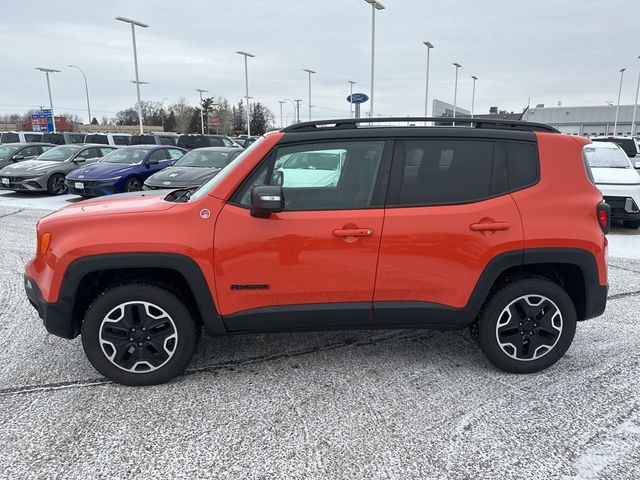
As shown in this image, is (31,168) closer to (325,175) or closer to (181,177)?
(181,177)

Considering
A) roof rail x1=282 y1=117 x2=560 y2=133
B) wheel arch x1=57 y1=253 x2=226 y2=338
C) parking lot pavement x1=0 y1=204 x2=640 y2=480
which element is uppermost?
roof rail x1=282 y1=117 x2=560 y2=133

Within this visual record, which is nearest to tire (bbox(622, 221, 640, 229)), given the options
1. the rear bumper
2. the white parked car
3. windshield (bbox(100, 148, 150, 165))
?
the white parked car

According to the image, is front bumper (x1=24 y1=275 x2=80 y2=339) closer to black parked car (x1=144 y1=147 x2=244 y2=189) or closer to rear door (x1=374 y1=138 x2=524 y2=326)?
rear door (x1=374 y1=138 x2=524 y2=326)

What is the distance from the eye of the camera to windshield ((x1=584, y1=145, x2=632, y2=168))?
9.66 metres

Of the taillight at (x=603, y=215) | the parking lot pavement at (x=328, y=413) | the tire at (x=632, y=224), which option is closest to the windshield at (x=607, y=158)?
the tire at (x=632, y=224)

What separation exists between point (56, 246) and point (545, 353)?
3.47 meters

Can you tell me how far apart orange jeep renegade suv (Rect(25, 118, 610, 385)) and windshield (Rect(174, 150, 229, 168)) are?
874 cm

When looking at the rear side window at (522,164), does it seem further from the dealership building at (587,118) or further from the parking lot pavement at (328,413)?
the dealership building at (587,118)

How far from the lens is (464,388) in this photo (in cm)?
335

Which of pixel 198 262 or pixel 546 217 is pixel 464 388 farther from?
pixel 198 262

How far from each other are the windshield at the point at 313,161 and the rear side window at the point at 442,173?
44cm

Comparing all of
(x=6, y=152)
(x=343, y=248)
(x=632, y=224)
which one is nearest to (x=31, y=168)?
(x=6, y=152)

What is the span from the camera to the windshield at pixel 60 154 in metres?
14.5

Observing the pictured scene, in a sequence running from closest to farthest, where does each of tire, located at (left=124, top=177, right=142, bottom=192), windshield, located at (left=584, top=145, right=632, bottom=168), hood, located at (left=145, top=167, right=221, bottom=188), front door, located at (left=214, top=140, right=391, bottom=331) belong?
front door, located at (left=214, top=140, right=391, bottom=331), windshield, located at (left=584, top=145, right=632, bottom=168), hood, located at (left=145, top=167, right=221, bottom=188), tire, located at (left=124, top=177, right=142, bottom=192)
